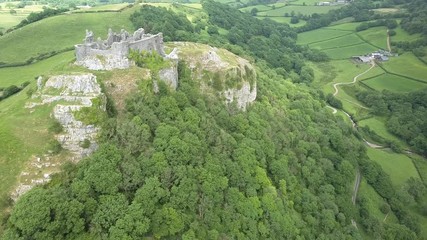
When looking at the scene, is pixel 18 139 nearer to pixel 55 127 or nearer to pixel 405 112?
pixel 55 127

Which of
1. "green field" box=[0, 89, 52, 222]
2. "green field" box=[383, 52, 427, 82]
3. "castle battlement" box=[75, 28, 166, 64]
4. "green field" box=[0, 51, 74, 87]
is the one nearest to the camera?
"green field" box=[0, 89, 52, 222]

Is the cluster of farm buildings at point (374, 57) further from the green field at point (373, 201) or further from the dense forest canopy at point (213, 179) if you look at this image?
the green field at point (373, 201)

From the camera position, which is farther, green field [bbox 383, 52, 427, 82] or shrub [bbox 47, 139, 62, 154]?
green field [bbox 383, 52, 427, 82]

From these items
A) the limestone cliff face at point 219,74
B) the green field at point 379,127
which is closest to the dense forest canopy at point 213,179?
the limestone cliff face at point 219,74

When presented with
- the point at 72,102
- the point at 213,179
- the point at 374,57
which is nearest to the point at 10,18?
the point at 72,102

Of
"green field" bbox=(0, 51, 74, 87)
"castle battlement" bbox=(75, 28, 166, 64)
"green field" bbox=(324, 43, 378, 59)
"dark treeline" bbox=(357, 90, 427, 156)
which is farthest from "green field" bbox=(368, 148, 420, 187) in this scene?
"green field" bbox=(0, 51, 74, 87)

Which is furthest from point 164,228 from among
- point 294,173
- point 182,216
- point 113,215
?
point 294,173

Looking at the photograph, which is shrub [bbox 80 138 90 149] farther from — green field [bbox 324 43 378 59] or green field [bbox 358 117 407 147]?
green field [bbox 324 43 378 59]
